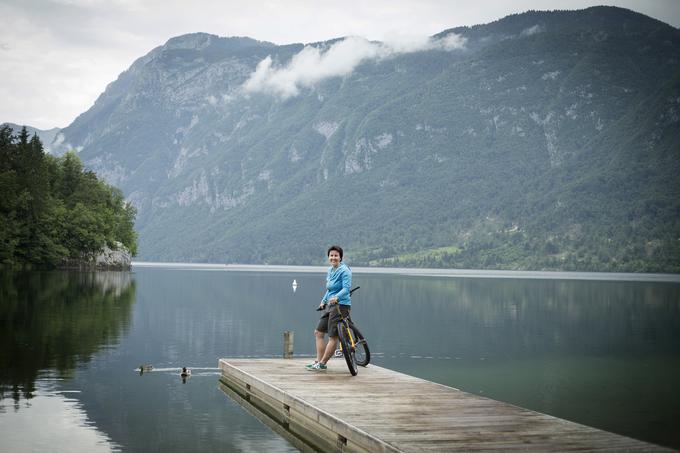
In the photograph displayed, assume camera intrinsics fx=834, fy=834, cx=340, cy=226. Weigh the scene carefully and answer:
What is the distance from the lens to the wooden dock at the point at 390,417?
1345 cm

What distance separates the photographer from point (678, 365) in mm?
31359

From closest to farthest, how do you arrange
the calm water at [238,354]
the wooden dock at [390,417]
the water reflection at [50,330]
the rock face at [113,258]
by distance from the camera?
the wooden dock at [390,417] → the calm water at [238,354] → the water reflection at [50,330] → the rock face at [113,258]

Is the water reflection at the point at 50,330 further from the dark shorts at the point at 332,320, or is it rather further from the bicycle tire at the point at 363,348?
the bicycle tire at the point at 363,348

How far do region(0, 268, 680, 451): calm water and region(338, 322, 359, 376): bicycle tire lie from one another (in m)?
3.07

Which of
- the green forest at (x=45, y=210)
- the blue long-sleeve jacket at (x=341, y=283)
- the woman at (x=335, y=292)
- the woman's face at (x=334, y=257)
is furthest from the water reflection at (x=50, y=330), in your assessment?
the green forest at (x=45, y=210)

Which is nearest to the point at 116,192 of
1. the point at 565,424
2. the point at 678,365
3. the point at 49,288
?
the point at 49,288

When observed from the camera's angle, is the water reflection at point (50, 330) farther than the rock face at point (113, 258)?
No

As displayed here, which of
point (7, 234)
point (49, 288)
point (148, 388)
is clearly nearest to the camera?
point (148, 388)

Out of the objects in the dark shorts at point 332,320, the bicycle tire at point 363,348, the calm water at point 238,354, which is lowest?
the calm water at point 238,354

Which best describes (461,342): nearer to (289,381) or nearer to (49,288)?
(289,381)

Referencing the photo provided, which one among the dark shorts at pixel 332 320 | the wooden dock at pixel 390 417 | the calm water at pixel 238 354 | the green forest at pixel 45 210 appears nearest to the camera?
the wooden dock at pixel 390 417

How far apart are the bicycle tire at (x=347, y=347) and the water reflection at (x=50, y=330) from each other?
25.4 ft

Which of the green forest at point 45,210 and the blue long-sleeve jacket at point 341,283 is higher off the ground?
the green forest at point 45,210

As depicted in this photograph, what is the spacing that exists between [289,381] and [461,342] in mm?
18890
